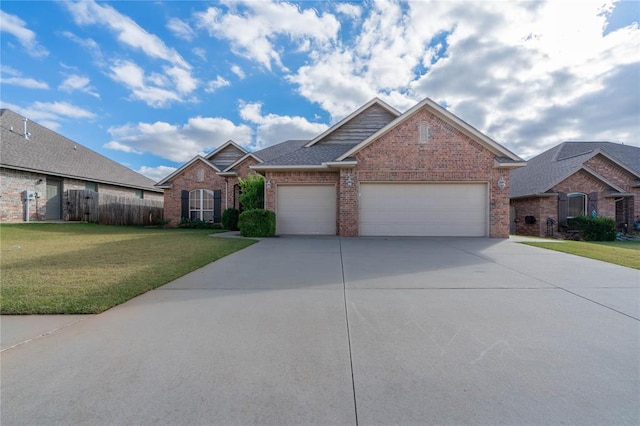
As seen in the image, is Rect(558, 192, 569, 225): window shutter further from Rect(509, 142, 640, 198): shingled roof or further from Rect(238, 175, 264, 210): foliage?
Rect(238, 175, 264, 210): foliage

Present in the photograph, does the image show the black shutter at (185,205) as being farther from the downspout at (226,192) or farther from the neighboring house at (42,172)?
the neighboring house at (42,172)

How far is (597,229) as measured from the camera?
1408 cm

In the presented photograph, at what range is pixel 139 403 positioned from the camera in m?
1.95

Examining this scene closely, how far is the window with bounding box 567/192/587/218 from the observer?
1591 cm

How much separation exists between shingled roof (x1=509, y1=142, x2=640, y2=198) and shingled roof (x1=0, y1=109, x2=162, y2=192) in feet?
99.2

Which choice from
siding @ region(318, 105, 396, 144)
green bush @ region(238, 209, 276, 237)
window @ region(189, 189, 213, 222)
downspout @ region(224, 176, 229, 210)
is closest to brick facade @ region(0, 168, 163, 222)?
window @ region(189, 189, 213, 222)

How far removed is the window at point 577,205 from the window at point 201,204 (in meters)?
22.2

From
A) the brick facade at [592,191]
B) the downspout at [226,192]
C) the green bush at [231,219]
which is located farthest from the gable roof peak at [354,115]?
the brick facade at [592,191]

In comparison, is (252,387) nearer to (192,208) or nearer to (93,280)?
(93,280)

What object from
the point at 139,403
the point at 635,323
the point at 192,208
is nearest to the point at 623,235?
the point at 635,323

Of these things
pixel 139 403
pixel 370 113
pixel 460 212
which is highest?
pixel 370 113

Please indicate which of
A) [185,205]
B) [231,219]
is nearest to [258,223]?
[231,219]

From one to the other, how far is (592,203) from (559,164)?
3.33 metres

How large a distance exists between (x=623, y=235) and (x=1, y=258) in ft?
87.7
